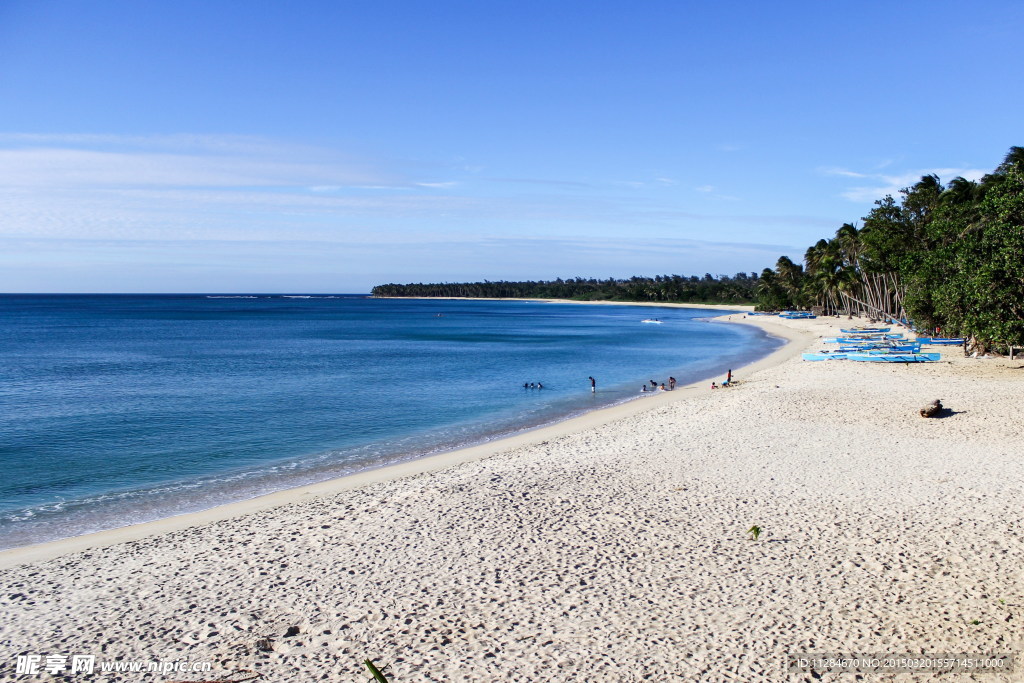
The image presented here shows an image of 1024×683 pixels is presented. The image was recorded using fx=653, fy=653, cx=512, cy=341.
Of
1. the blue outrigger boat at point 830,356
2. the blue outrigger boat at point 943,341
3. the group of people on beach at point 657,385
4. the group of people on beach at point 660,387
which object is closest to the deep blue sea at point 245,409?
the group of people on beach at point 657,385

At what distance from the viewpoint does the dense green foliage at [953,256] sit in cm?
2030

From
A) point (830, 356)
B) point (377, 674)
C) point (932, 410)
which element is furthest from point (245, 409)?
point (830, 356)

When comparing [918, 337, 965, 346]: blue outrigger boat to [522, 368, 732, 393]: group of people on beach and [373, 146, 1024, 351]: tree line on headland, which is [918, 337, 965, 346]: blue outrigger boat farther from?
[522, 368, 732, 393]: group of people on beach

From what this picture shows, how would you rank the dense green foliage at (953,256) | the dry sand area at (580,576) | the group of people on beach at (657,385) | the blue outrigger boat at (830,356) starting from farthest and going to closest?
the blue outrigger boat at (830,356), the group of people on beach at (657,385), the dense green foliage at (953,256), the dry sand area at (580,576)

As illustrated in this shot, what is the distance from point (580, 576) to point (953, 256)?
27.5 meters

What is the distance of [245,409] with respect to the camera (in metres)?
24.8

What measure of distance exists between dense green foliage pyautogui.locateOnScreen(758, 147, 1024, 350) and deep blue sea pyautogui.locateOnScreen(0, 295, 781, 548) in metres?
10.9

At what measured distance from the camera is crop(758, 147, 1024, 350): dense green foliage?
2030 cm

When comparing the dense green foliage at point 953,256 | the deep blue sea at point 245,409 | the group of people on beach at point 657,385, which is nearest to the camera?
the deep blue sea at point 245,409

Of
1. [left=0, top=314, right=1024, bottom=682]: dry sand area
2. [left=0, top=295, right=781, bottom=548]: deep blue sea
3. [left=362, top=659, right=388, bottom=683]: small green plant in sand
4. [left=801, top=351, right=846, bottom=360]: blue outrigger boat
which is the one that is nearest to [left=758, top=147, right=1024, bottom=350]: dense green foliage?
[left=801, top=351, right=846, bottom=360]: blue outrigger boat

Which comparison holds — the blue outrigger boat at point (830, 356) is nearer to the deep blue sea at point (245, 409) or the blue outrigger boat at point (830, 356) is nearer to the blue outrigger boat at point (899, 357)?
the blue outrigger boat at point (899, 357)

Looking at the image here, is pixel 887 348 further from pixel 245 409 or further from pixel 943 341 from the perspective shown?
pixel 245 409

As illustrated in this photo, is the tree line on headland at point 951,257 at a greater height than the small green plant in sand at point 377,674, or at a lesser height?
greater

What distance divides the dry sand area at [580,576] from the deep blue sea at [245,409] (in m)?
3.63
